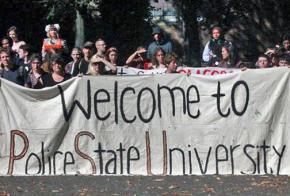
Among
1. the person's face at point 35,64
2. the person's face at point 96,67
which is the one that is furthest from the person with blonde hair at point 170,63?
the person's face at point 35,64

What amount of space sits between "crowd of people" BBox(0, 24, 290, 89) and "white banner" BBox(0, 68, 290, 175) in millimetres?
466

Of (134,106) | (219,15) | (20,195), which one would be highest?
(219,15)

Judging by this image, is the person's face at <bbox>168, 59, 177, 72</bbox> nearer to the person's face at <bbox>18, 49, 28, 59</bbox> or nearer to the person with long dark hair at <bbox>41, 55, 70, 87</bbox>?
the person with long dark hair at <bbox>41, 55, 70, 87</bbox>

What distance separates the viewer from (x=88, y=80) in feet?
38.9

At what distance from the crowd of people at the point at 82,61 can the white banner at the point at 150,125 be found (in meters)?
0.47

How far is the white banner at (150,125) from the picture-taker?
11742 mm

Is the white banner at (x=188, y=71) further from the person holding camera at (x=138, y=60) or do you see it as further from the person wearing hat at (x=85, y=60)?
the person wearing hat at (x=85, y=60)

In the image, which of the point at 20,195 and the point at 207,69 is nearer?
the point at 20,195

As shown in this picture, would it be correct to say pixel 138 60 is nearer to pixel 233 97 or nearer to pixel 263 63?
pixel 263 63

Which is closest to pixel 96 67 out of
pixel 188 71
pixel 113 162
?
pixel 113 162

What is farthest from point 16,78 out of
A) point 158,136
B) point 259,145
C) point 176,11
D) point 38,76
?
point 176,11

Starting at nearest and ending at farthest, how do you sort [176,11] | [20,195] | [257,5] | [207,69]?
[20,195], [207,69], [176,11], [257,5]

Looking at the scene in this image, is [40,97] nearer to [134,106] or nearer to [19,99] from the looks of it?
[19,99]

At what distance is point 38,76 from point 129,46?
13632 millimetres
